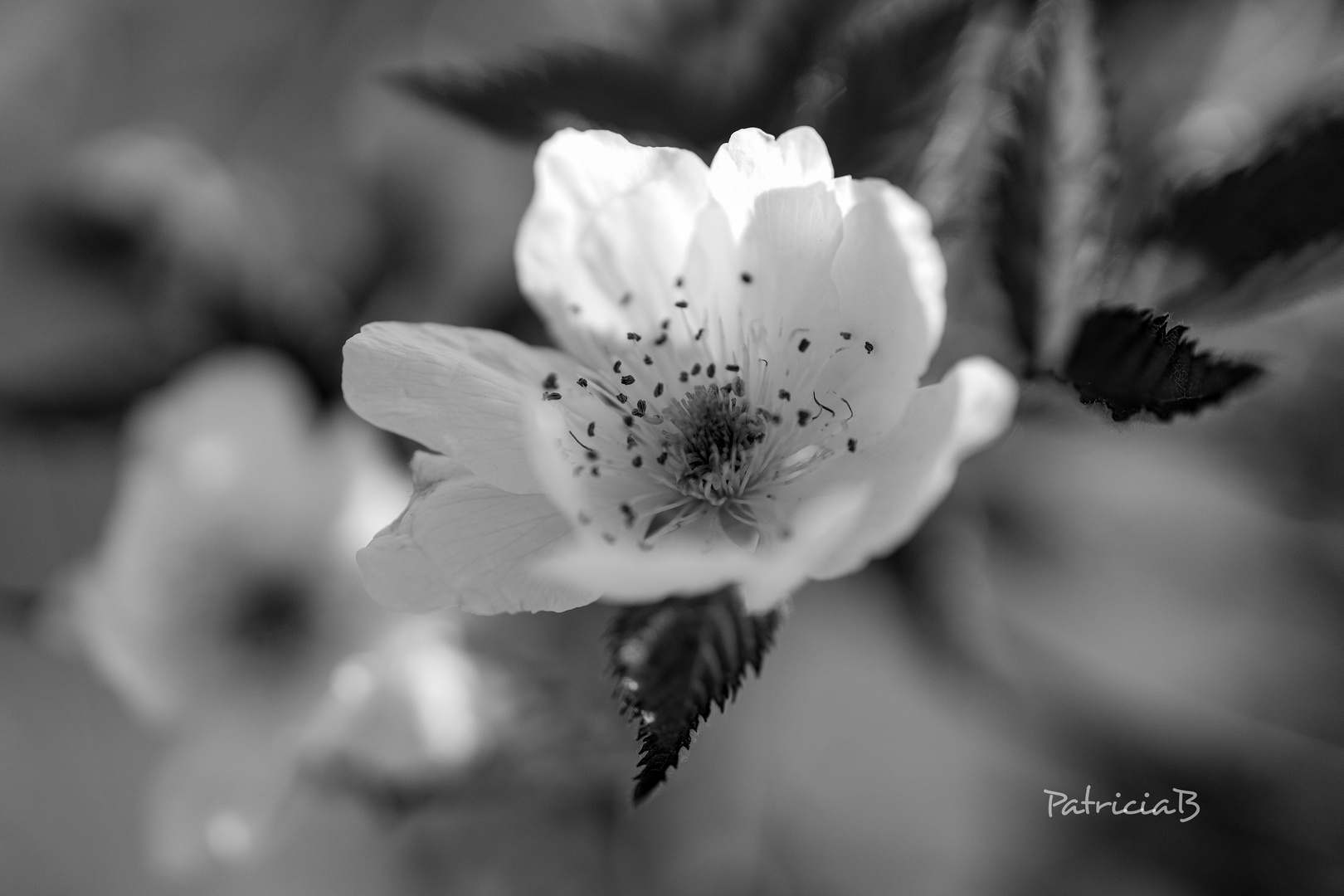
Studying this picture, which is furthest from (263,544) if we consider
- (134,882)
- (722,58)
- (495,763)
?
(134,882)

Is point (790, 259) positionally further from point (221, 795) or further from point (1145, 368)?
point (221, 795)

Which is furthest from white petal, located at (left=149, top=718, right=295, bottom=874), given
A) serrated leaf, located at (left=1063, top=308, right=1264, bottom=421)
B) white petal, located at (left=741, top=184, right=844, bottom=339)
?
serrated leaf, located at (left=1063, top=308, right=1264, bottom=421)

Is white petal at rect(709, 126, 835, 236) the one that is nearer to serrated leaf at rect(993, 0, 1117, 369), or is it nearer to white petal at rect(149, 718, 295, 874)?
serrated leaf at rect(993, 0, 1117, 369)

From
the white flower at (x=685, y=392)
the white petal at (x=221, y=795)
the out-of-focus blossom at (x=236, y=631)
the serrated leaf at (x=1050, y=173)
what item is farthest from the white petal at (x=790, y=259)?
the white petal at (x=221, y=795)

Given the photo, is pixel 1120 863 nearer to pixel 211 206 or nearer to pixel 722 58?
pixel 722 58

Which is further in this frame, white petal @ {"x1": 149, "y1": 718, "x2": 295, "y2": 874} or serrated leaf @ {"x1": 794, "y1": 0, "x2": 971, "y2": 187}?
white petal @ {"x1": 149, "y1": 718, "x2": 295, "y2": 874}
